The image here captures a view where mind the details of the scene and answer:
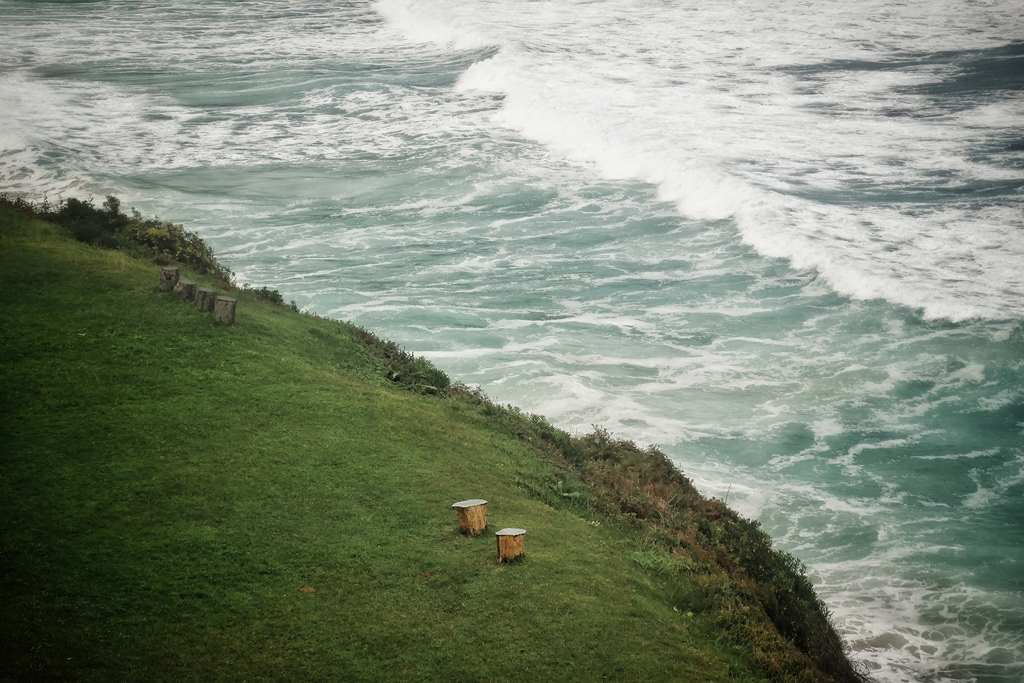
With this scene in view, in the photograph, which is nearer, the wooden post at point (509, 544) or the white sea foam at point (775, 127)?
the wooden post at point (509, 544)

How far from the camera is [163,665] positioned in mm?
10148

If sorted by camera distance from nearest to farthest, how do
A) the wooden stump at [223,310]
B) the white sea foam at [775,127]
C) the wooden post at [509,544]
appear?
the wooden post at [509,544] → the wooden stump at [223,310] → the white sea foam at [775,127]

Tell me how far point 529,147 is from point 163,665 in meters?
41.5

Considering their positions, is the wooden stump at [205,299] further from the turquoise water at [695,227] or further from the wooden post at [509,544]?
the wooden post at [509,544]

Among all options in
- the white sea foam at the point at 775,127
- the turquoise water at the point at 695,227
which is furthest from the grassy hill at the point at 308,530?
the white sea foam at the point at 775,127

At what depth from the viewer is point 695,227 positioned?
1495 inches

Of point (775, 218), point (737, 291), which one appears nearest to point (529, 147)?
point (775, 218)

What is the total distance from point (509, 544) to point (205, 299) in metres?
9.09

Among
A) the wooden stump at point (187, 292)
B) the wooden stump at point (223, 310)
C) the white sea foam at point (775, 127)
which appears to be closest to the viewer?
the wooden stump at point (223, 310)

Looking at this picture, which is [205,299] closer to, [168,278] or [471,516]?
[168,278]

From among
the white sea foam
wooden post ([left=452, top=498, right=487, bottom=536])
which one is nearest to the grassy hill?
wooden post ([left=452, top=498, right=487, bottom=536])

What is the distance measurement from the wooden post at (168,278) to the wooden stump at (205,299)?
57cm

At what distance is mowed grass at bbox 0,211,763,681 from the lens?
10.7m

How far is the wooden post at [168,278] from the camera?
62.2 feet
